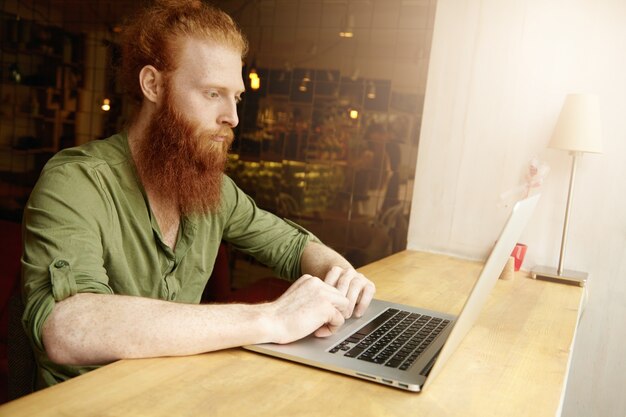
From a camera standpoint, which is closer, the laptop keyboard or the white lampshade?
the laptop keyboard

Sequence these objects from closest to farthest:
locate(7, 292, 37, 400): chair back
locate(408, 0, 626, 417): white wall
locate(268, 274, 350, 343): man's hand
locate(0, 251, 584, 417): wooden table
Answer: locate(0, 251, 584, 417): wooden table
locate(268, 274, 350, 343): man's hand
locate(7, 292, 37, 400): chair back
locate(408, 0, 626, 417): white wall

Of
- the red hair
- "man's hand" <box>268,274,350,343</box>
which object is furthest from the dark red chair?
"man's hand" <box>268,274,350,343</box>

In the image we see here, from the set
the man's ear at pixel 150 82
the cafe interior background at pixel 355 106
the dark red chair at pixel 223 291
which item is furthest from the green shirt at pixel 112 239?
the dark red chair at pixel 223 291

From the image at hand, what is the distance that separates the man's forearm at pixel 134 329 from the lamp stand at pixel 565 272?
1415mm

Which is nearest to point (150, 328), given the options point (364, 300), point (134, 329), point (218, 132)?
point (134, 329)

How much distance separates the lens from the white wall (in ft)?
7.33

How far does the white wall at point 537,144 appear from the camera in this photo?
2.23 meters

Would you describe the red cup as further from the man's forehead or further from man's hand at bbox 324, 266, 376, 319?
the man's forehead

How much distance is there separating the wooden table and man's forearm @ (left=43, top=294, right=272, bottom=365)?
2 centimetres

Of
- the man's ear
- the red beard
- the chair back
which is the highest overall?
the man's ear

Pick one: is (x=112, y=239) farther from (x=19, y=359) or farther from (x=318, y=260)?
(x=318, y=260)

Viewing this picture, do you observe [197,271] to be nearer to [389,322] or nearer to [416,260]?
[389,322]

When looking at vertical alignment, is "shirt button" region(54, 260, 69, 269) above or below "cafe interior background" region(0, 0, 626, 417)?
below

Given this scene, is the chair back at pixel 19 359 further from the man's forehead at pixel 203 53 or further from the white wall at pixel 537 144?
the white wall at pixel 537 144
